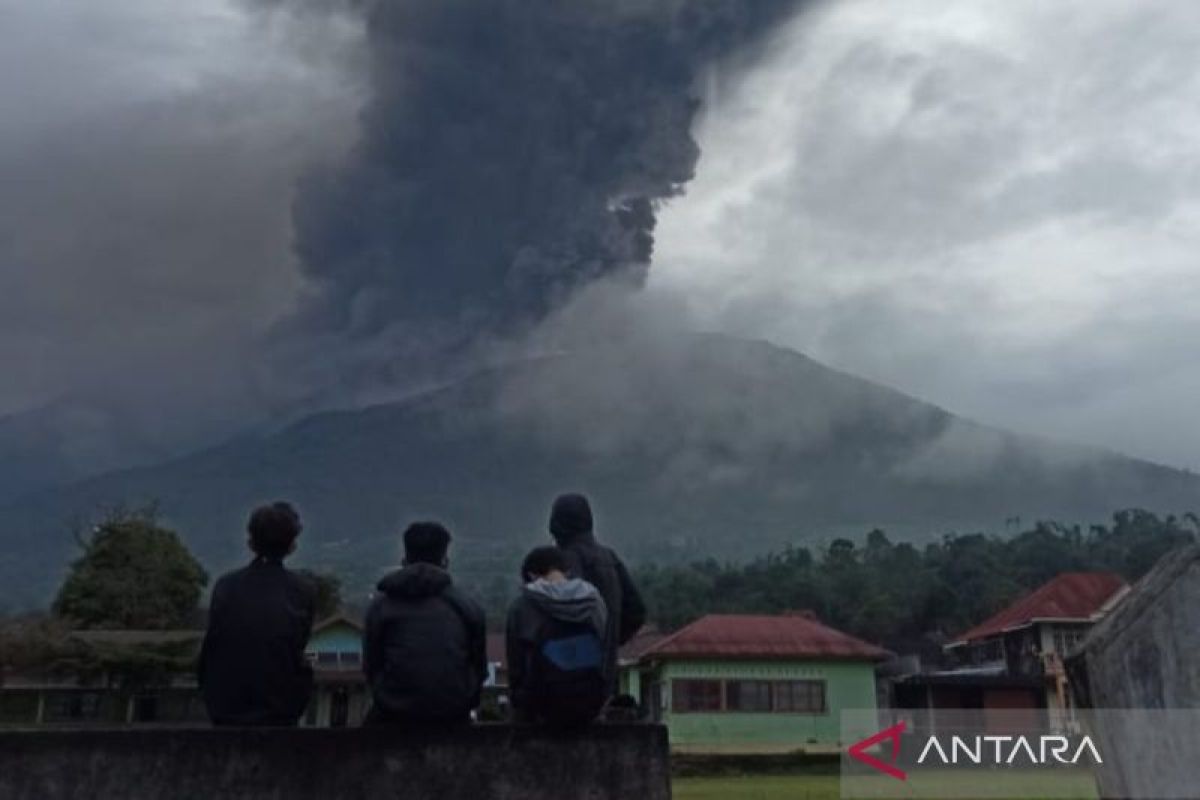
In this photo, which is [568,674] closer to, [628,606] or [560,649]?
[560,649]

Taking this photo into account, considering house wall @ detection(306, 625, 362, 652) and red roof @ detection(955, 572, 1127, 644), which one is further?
red roof @ detection(955, 572, 1127, 644)

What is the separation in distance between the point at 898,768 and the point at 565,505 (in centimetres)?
260

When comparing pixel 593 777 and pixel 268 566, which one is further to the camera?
pixel 268 566

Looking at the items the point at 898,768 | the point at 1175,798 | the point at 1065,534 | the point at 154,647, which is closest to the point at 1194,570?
the point at 1175,798

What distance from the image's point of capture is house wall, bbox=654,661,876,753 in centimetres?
3472

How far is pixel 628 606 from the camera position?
6031 millimetres

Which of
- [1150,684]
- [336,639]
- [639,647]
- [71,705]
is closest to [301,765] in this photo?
[1150,684]

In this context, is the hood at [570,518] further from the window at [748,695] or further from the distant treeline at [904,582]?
the distant treeline at [904,582]

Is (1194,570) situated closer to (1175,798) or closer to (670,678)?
(1175,798)

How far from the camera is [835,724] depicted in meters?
36.1

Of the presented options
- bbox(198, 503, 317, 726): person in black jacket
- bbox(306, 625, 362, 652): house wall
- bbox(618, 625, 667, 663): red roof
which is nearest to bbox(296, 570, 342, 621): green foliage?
bbox(306, 625, 362, 652): house wall

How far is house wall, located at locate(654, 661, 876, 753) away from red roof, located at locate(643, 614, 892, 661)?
1.21 ft

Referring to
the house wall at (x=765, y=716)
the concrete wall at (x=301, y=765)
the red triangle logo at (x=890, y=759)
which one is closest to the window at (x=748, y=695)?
the house wall at (x=765, y=716)

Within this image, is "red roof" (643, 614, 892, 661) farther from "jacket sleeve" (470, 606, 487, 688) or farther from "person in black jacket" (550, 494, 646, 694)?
"jacket sleeve" (470, 606, 487, 688)
